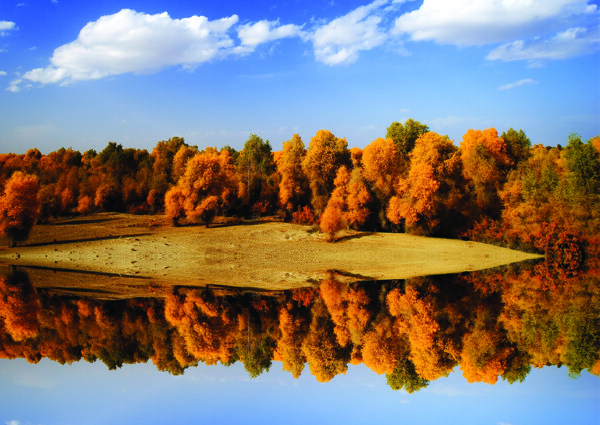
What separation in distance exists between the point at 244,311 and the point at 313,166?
3979 centimetres

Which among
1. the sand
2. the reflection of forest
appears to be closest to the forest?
the reflection of forest

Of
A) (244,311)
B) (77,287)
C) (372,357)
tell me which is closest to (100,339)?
(244,311)

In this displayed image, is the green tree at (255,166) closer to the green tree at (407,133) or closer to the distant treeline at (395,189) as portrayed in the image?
the distant treeline at (395,189)

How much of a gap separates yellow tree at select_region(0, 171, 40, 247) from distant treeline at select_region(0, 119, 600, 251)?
8460mm

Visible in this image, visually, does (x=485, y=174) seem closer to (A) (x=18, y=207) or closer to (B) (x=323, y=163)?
(B) (x=323, y=163)

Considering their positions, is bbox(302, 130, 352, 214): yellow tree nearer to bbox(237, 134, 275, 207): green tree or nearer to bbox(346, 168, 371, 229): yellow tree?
bbox(346, 168, 371, 229): yellow tree

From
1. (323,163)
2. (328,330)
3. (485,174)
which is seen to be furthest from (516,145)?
(328,330)

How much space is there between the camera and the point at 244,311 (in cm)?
1919

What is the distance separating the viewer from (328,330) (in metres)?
16.5

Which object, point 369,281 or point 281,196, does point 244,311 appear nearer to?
point 369,281

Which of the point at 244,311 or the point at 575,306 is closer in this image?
the point at 244,311

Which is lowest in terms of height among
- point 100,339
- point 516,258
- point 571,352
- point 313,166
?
point 516,258

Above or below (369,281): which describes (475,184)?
above

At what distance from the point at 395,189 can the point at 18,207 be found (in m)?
37.3
